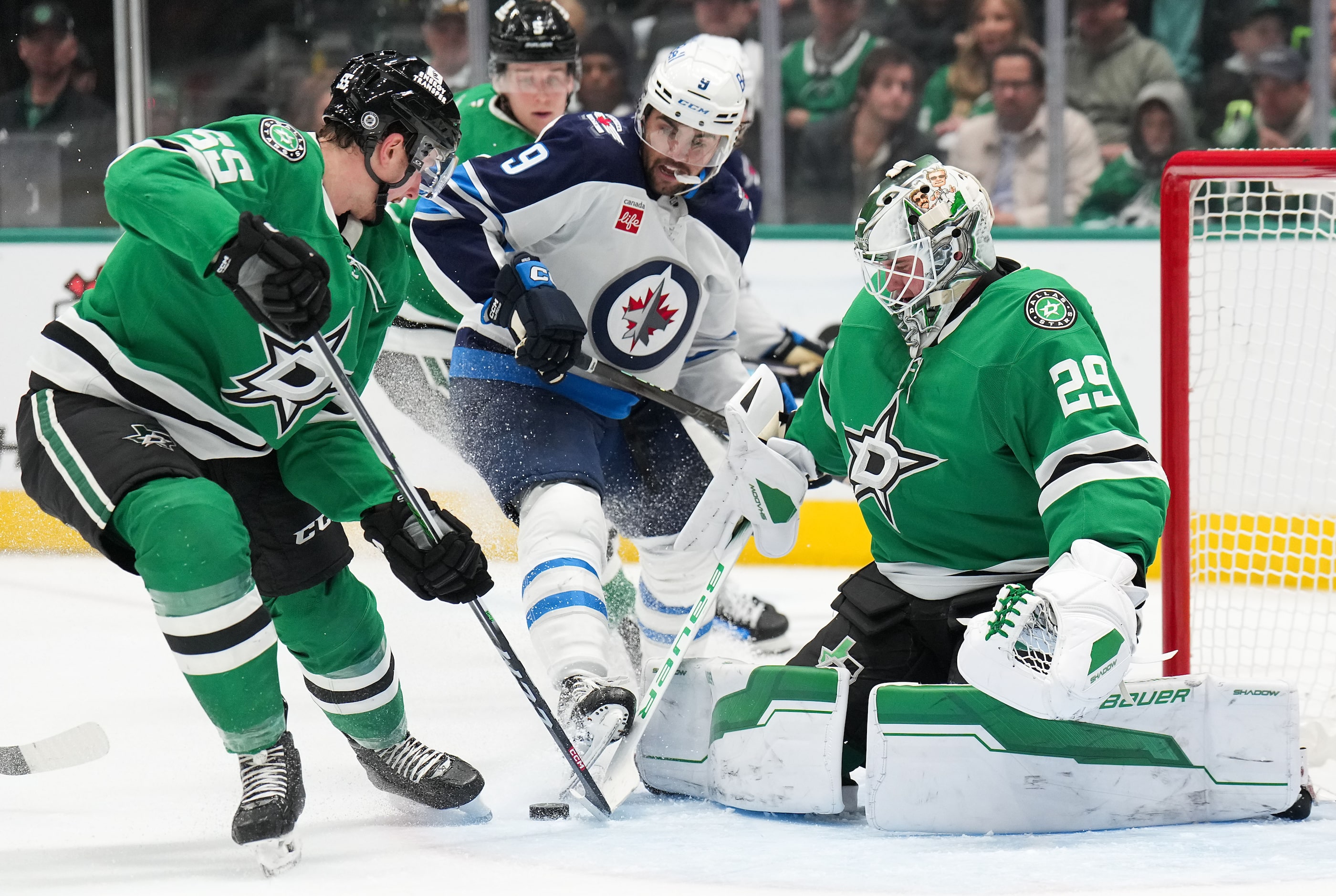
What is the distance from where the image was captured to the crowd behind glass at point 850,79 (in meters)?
4.86

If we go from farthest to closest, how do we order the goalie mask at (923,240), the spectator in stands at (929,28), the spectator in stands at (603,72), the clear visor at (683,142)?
the spectator in stands at (603,72) → the spectator in stands at (929,28) → the clear visor at (683,142) → the goalie mask at (923,240)

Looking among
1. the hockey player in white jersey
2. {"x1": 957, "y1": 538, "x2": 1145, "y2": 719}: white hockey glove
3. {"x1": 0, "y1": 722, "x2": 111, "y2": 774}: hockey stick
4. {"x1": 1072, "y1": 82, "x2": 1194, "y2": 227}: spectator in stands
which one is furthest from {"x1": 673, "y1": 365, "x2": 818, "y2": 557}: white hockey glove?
{"x1": 1072, "y1": 82, "x2": 1194, "y2": 227}: spectator in stands

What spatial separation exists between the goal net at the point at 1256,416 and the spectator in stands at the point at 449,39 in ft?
8.19

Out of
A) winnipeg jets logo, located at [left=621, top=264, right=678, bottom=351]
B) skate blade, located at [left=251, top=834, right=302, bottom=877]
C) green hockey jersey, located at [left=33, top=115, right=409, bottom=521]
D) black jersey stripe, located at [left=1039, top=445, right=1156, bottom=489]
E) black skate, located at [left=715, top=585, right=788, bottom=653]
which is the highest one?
green hockey jersey, located at [left=33, top=115, right=409, bottom=521]

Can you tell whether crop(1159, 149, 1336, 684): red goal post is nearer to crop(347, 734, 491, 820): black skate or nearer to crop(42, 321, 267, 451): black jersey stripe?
crop(347, 734, 491, 820): black skate

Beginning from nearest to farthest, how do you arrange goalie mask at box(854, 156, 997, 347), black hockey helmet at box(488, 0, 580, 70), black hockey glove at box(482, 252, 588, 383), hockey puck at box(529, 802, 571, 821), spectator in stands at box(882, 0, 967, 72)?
goalie mask at box(854, 156, 997, 347) → hockey puck at box(529, 802, 571, 821) → black hockey glove at box(482, 252, 588, 383) → black hockey helmet at box(488, 0, 580, 70) → spectator in stands at box(882, 0, 967, 72)

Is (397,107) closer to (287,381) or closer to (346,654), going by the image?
(287,381)

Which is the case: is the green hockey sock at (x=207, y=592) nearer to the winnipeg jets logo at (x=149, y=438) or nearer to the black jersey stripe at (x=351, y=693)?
the winnipeg jets logo at (x=149, y=438)

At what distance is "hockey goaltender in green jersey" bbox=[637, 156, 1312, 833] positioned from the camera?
203 cm

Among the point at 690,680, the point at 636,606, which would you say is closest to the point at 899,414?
the point at 690,680

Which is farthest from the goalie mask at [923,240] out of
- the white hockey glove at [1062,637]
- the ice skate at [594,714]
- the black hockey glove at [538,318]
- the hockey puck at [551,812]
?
the hockey puck at [551,812]

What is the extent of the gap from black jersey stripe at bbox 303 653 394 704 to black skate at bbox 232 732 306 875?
0.26 metres

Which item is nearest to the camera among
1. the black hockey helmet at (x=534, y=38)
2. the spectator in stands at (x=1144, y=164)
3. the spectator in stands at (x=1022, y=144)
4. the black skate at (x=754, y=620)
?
the black skate at (x=754, y=620)

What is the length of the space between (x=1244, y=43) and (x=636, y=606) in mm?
2847
